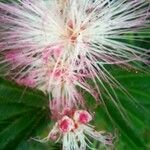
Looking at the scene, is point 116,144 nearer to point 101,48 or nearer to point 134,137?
point 134,137

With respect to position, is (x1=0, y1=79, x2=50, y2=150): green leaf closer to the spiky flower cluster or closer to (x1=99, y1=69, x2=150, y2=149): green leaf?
the spiky flower cluster

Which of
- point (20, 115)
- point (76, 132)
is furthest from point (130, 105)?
point (20, 115)

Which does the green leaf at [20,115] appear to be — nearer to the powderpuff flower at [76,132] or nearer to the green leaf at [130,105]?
the powderpuff flower at [76,132]

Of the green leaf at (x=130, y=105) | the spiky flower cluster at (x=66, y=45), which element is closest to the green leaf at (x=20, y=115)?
the spiky flower cluster at (x=66, y=45)

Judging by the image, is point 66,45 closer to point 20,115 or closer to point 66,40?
point 66,40

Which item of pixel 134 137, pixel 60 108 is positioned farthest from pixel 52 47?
pixel 134 137

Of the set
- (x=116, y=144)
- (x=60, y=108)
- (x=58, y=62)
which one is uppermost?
(x=58, y=62)
